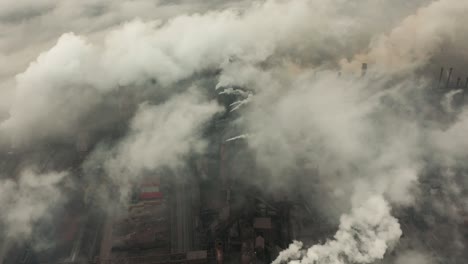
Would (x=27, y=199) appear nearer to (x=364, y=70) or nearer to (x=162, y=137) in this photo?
(x=162, y=137)

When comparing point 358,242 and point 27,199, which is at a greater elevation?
point 27,199

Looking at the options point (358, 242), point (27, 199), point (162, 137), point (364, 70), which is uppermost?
point (364, 70)

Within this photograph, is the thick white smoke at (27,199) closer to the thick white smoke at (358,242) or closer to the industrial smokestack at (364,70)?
the thick white smoke at (358,242)

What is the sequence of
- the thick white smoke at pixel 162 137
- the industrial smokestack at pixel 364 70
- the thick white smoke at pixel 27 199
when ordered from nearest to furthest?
the thick white smoke at pixel 27 199, the thick white smoke at pixel 162 137, the industrial smokestack at pixel 364 70

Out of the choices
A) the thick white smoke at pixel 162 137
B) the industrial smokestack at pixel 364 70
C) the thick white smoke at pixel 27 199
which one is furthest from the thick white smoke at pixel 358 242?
the industrial smokestack at pixel 364 70

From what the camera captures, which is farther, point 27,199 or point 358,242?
point 27,199

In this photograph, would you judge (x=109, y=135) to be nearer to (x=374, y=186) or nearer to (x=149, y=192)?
(x=149, y=192)

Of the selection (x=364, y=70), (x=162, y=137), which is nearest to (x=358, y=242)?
(x=162, y=137)

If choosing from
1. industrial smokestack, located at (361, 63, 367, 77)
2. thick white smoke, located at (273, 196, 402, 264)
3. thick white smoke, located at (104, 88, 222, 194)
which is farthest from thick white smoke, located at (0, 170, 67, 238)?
industrial smokestack, located at (361, 63, 367, 77)

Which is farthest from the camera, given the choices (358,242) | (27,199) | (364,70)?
(364,70)
